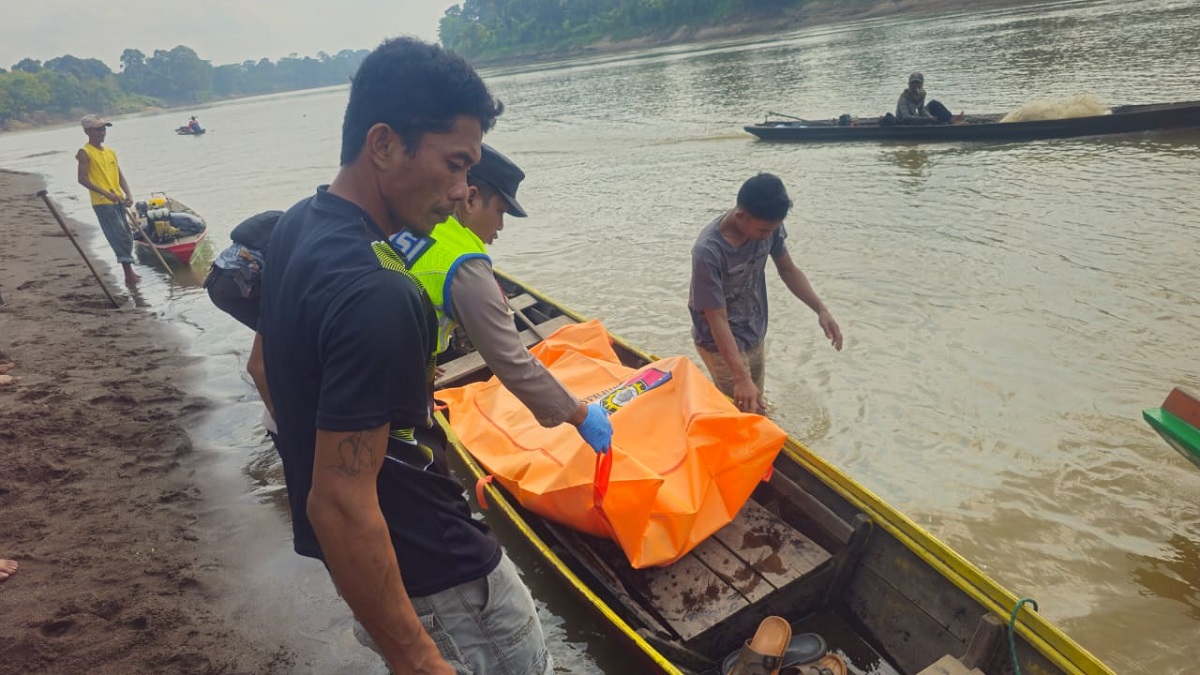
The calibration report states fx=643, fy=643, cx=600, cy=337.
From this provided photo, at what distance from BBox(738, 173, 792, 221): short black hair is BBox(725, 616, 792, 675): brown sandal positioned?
2070 mm

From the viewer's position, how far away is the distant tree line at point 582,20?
56062 mm

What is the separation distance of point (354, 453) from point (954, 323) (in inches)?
301

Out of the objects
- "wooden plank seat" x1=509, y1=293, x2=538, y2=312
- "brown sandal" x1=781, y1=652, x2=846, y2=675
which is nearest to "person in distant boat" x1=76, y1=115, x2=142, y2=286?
"wooden plank seat" x1=509, y1=293, x2=538, y2=312

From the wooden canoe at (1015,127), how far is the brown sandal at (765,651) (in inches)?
555

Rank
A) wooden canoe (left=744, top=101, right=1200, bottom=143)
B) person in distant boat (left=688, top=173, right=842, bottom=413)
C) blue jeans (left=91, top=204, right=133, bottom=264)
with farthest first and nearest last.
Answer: wooden canoe (left=744, top=101, right=1200, bottom=143)
blue jeans (left=91, top=204, right=133, bottom=264)
person in distant boat (left=688, top=173, right=842, bottom=413)

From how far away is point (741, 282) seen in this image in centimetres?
408

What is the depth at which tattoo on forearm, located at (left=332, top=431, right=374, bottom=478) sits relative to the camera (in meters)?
1.25

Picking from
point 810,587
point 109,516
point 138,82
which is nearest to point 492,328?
point 810,587

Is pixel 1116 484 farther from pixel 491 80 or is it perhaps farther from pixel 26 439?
Answer: pixel 491 80

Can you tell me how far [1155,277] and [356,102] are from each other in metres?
9.44

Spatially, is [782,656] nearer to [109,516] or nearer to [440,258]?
[440,258]

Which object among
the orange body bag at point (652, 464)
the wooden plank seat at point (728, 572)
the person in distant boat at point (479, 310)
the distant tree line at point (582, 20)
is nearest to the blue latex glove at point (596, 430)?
the person in distant boat at point (479, 310)

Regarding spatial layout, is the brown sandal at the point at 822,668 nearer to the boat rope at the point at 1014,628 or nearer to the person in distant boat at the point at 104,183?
the boat rope at the point at 1014,628

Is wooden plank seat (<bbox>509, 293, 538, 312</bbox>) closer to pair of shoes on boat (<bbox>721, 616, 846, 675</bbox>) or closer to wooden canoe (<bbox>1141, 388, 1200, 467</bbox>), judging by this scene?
pair of shoes on boat (<bbox>721, 616, 846, 675</bbox>)
